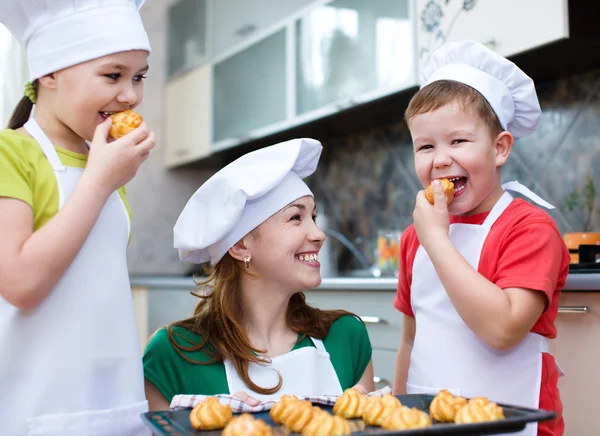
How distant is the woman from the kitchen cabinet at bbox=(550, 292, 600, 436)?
0.56 meters

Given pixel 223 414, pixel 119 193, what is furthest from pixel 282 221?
pixel 223 414

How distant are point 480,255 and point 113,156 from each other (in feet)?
2.03

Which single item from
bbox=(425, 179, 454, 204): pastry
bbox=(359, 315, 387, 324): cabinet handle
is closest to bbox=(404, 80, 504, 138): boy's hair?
bbox=(425, 179, 454, 204): pastry

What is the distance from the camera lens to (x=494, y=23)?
6.81ft

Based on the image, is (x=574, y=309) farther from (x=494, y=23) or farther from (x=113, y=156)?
(x=113, y=156)

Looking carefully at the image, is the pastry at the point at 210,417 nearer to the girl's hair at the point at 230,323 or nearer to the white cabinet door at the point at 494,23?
the girl's hair at the point at 230,323

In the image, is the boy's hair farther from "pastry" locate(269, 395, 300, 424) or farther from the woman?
"pastry" locate(269, 395, 300, 424)

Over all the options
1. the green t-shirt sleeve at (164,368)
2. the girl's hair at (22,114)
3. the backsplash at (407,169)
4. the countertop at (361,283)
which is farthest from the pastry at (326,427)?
the backsplash at (407,169)

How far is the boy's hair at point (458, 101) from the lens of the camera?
1186 mm

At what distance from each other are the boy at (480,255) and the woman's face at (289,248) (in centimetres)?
20

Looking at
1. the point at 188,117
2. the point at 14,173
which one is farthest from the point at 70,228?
the point at 188,117

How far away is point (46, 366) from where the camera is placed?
95 cm

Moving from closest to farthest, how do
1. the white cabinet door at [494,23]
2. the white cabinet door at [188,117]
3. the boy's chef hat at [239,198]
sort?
the boy's chef hat at [239,198]
the white cabinet door at [494,23]
the white cabinet door at [188,117]

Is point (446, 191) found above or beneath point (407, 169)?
beneath
